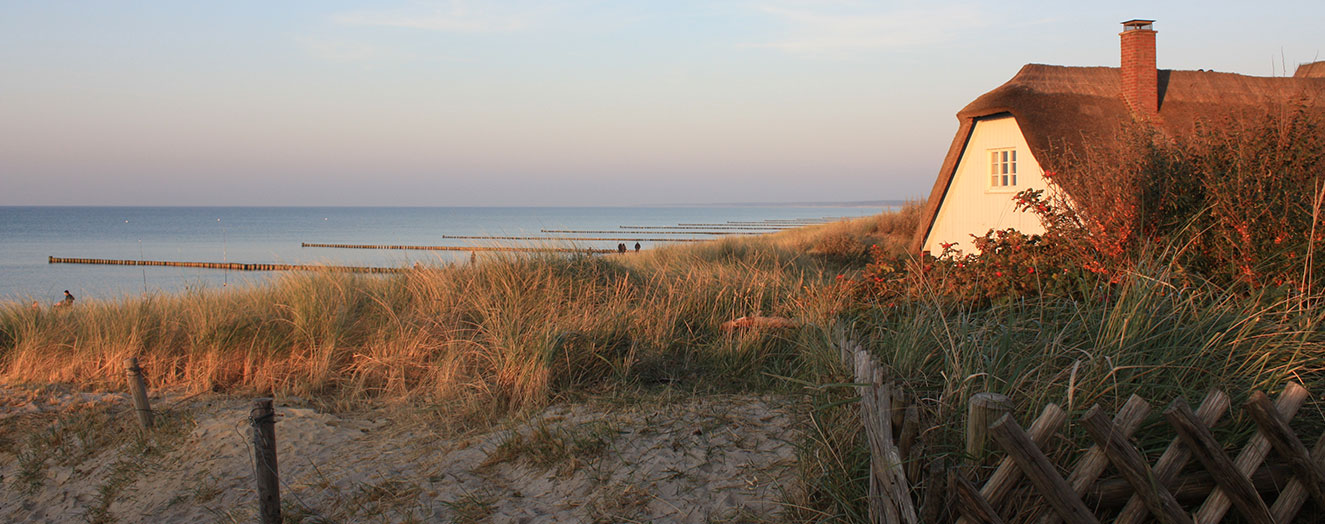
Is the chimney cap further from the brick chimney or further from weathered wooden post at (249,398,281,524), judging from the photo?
weathered wooden post at (249,398,281,524)

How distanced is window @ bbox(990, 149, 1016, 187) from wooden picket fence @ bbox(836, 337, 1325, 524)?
14.8m

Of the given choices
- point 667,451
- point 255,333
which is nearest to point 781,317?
point 667,451

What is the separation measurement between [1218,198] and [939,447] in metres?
3.70

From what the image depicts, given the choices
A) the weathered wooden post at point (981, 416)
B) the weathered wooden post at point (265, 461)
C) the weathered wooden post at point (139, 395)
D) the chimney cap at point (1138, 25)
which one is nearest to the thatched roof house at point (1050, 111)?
the chimney cap at point (1138, 25)

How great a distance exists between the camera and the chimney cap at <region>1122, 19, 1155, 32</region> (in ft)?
53.7

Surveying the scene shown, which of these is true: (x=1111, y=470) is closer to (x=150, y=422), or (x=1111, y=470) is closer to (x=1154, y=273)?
(x=1154, y=273)

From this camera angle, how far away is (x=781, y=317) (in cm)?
711

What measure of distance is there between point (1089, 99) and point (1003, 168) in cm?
216

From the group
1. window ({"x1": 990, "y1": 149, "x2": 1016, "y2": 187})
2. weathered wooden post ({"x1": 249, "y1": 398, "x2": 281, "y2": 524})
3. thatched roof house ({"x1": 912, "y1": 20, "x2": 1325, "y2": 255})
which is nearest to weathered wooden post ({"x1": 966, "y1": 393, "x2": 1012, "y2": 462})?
weathered wooden post ({"x1": 249, "y1": 398, "x2": 281, "y2": 524})

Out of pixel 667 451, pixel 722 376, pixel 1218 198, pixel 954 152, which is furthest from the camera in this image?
pixel 954 152

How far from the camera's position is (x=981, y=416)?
283 centimetres

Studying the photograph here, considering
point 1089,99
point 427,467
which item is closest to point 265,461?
point 427,467

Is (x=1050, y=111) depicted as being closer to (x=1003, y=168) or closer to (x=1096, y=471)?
(x=1003, y=168)

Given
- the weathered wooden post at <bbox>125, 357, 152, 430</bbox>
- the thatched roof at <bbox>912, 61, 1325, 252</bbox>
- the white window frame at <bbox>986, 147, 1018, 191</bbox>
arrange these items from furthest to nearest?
the white window frame at <bbox>986, 147, 1018, 191</bbox>, the thatched roof at <bbox>912, 61, 1325, 252</bbox>, the weathered wooden post at <bbox>125, 357, 152, 430</bbox>
